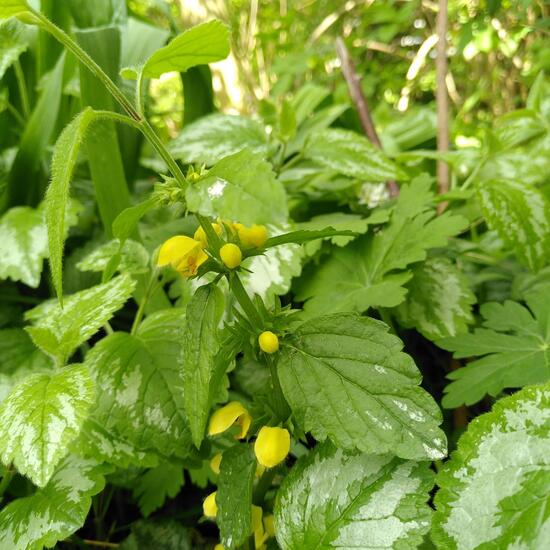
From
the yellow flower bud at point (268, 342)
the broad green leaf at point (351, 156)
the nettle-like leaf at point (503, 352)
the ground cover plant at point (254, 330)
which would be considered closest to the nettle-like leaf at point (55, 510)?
the ground cover plant at point (254, 330)

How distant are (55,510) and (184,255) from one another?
29cm

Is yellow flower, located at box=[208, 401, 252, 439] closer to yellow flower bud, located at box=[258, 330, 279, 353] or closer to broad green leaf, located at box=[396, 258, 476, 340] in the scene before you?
yellow flower bud, located at box=[258, 330, 279, 353]

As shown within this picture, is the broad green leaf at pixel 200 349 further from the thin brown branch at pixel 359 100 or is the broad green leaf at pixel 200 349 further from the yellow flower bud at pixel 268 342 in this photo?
the thin brown branch at pixel 359 100

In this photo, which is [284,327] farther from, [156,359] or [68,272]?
[68,272]

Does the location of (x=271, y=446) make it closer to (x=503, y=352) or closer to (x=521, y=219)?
(x=503, y=352)

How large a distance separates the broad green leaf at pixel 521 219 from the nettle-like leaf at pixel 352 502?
393mm

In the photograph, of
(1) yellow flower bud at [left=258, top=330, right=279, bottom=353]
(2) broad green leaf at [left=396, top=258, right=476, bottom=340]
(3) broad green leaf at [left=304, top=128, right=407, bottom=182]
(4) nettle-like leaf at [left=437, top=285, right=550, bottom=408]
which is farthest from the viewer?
(3) broad green leaf at [left=304, top=128, right=407, bottom=182]

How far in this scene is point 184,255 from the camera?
17.6 inches

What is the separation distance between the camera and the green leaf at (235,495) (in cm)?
47

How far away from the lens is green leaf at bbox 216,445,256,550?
0.47 metres

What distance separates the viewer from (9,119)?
43.7 inches

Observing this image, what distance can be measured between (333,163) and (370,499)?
532 millimetres

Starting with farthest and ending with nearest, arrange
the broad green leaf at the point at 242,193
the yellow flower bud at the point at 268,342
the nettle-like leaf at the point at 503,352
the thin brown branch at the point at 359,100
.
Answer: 1. the thin brown branch at the point at 359,100
2. the nettle-like leaf at the point at 503,352
3. the yellow flower bud at the point at 268,342
4. the broad green leaf at the point at 242,193

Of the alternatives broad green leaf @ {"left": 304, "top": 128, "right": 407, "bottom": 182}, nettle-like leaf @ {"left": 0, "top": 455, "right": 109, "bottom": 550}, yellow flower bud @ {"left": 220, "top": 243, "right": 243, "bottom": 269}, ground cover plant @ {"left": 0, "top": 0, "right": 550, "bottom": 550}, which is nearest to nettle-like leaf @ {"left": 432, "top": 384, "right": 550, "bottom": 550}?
ground cover plant @ {"left": 0, "top": 0, "right": 550, "bottom": 550}
